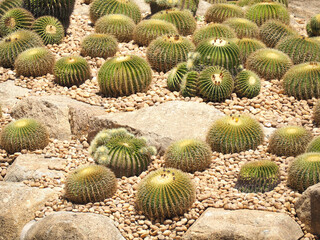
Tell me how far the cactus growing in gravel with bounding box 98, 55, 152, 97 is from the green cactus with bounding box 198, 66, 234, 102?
3.19 ft

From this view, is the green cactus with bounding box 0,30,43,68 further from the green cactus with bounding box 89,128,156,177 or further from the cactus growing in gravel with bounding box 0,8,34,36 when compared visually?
the green cactus with bounding box 89,128,156,177

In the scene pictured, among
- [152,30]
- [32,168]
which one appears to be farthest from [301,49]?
[32,168]

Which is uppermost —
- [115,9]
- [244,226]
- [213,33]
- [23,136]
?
[213,33]

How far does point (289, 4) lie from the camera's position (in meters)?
14.5

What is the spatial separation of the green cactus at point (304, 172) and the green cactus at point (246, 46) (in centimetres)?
350

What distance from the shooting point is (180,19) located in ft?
38.9

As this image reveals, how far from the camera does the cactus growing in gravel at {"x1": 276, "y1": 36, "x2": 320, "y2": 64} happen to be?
10.4m

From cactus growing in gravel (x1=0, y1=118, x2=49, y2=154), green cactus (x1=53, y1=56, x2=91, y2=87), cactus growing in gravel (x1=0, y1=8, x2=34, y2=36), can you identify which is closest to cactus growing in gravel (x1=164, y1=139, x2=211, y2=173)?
cactus growing in gravel (x1=0, y1=118, x2=49, y2=154)

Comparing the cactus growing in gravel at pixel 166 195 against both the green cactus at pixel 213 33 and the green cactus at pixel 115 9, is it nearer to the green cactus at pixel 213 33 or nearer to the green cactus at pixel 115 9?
the green cactus at pixel 213 33

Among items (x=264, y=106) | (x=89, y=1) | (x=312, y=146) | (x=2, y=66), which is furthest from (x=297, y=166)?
(x=89, y=1)

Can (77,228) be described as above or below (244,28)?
below

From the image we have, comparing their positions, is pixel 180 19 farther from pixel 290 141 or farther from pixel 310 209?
pixel 310 209

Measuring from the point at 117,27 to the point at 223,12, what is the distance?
2.39 meters

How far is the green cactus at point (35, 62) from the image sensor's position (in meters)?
10.4
